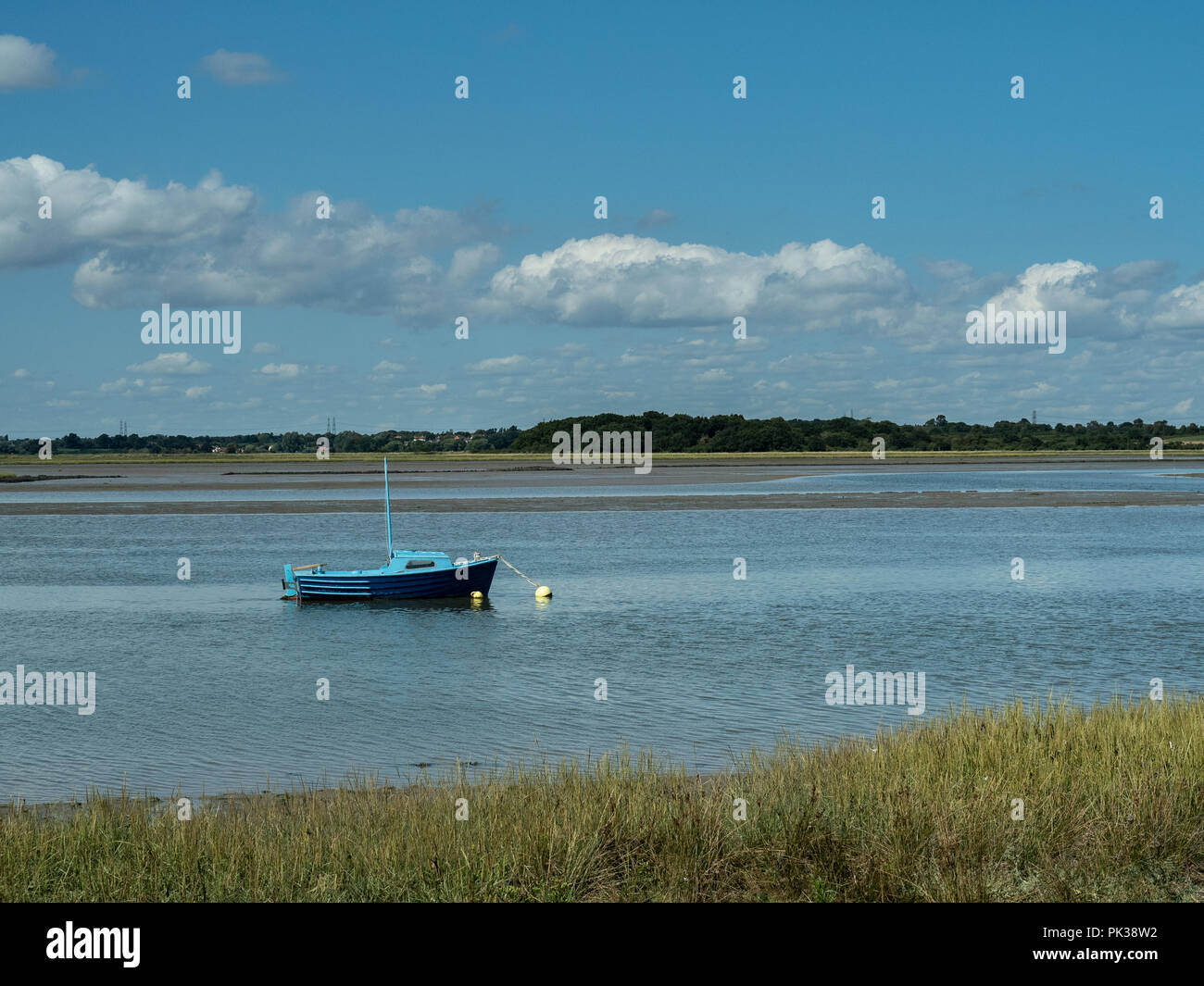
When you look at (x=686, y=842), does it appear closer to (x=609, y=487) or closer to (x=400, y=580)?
(x=400, y=580)

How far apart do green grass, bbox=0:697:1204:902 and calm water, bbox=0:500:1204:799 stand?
403 cm

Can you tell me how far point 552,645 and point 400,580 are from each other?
7918 mm

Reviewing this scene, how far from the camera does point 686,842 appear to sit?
343 inches

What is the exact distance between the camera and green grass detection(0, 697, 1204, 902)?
811 cm

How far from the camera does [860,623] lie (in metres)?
26.0

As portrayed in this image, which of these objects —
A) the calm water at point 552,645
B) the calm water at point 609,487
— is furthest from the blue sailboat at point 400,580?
the calm water at point 609,487

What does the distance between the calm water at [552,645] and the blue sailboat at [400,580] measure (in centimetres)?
49

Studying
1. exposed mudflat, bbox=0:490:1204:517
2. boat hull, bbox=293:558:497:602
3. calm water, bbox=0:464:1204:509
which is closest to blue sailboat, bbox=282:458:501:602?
boat hull, bbox=293:558:497:602

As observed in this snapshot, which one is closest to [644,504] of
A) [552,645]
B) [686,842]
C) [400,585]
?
[400,585]

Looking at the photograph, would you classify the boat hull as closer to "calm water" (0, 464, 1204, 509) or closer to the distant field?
"calm water" (0, 464, 1204, 509)

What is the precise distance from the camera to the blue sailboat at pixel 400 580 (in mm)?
30062

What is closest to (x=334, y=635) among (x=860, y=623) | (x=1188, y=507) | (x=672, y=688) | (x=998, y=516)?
(x=672, y=688)

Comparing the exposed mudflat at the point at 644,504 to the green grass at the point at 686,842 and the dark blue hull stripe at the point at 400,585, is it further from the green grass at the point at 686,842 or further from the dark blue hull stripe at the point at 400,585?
the green grass at the point at 686,842

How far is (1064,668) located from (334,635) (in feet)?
47.8
